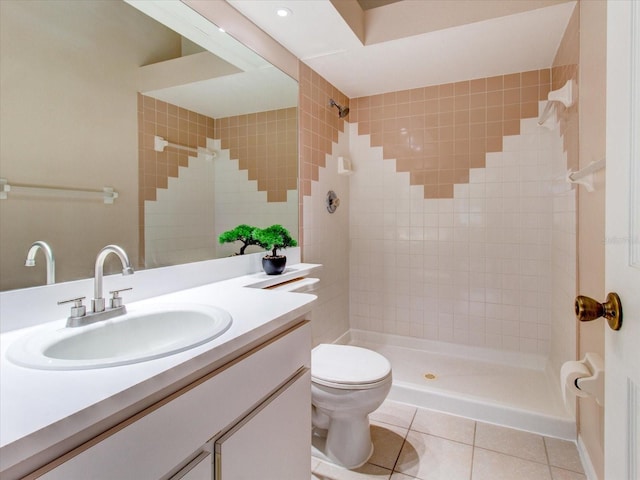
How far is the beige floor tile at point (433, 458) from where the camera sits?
1597 mm

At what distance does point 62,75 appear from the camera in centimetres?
112

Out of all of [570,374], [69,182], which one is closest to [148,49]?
[69,182]

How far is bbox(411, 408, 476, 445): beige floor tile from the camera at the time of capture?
6.15 feet

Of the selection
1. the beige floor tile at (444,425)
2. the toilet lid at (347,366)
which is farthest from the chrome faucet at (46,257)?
the beige floor tile at (444,425)

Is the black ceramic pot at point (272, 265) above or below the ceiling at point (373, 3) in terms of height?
below

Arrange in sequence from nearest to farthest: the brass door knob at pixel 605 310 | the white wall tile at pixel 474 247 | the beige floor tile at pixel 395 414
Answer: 1. the brass door knob at pixel 605 310
2. the beige floor tile at pixel 395 414
3. the white wall tile at pixel 474 247

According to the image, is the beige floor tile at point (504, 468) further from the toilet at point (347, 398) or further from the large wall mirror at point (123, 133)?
the large wall mirror at point (123, 133)

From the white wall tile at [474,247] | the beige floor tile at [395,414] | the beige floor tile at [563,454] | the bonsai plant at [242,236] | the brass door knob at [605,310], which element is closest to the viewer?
the brass door knob at [605,310]

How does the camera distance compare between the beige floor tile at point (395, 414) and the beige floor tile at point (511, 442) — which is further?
the beige floor tile at point (395, 414)

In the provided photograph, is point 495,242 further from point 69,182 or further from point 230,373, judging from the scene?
point 69,182

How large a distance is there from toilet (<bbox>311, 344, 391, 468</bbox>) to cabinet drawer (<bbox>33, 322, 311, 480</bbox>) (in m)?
0.55

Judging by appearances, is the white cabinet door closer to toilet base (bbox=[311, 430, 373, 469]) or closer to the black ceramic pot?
toilet base (bbox=[311, 430, 373, 469])

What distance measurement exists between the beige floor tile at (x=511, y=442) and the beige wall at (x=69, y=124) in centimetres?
193

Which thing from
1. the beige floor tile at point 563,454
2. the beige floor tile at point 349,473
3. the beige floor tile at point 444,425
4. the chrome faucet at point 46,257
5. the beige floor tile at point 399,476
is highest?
the chrome faucet at point 46,257
